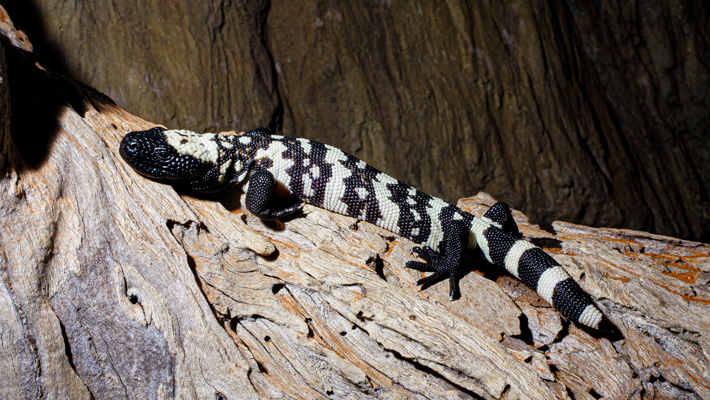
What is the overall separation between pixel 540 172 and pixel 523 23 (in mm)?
1400

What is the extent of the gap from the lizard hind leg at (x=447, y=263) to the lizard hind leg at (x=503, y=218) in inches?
14.6

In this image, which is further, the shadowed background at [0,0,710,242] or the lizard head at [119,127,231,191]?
the shadowed background at [0,0,710,242]

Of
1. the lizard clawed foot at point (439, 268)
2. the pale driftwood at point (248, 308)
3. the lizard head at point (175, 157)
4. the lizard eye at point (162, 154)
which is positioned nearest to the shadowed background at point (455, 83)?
the pale driftwood at point (248, 308)

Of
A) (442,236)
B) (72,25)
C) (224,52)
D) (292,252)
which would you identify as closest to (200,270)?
(292,252)

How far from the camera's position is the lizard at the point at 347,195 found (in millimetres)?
1982

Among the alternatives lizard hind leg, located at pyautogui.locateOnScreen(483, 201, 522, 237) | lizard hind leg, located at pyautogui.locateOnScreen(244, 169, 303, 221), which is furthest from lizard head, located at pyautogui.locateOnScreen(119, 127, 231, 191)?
lizard hind leg, located at pyautogui.locateOnScreen(483, 201, 522, 237)

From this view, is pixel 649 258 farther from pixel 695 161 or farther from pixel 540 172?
pixel 695 161

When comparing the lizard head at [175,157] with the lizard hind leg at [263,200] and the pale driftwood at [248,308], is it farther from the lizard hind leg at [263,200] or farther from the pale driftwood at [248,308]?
the lizard hind leg at [263,200]

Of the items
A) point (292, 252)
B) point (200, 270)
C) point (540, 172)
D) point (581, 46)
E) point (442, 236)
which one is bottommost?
point (200, 270)

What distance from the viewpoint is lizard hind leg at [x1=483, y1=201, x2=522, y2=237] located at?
2.58 metres

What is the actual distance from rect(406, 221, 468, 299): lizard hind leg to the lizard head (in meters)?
1.17

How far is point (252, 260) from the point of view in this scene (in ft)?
6.07

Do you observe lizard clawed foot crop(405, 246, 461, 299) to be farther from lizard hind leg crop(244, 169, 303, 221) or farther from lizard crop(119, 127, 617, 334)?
lizard hind leg crop(244, 169, 303, 221)

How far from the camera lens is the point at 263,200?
A: 6.68 ft
